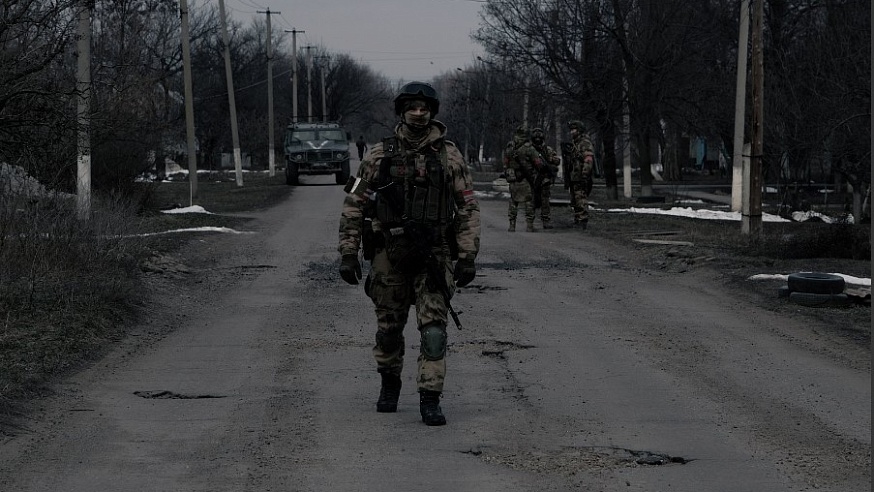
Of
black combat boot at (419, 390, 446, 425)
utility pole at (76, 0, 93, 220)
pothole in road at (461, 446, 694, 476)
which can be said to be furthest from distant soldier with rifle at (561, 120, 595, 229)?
pothole in road at (461, 446, 694, 476)

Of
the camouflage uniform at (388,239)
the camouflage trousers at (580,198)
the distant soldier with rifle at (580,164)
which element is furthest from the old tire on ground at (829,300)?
the camouflage trousers at (580,198)

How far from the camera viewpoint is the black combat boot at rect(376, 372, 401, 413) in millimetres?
6996

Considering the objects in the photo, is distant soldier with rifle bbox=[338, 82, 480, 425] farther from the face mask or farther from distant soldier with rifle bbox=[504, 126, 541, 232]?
distant soldier with rifle bbox=[504, 126, 541, 232]

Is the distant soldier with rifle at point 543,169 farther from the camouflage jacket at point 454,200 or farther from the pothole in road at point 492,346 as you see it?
the camouflage jacket at point 454,200

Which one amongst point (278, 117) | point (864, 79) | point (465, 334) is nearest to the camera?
point (465, 334)

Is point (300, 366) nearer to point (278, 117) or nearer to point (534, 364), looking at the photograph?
point (534, 364)

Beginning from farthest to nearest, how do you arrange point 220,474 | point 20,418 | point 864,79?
1. point 864,79
2. point 20,418
3. point 220,474

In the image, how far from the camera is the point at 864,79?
19859 mm

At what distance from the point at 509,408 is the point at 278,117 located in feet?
231

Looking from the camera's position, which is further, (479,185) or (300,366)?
(479,185)

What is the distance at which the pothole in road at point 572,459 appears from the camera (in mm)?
5723

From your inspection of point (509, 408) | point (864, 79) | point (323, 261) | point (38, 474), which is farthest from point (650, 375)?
point (864, 79)

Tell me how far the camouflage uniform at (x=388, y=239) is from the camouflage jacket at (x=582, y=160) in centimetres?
1322

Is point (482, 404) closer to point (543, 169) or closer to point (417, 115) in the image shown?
point (417, 115)
